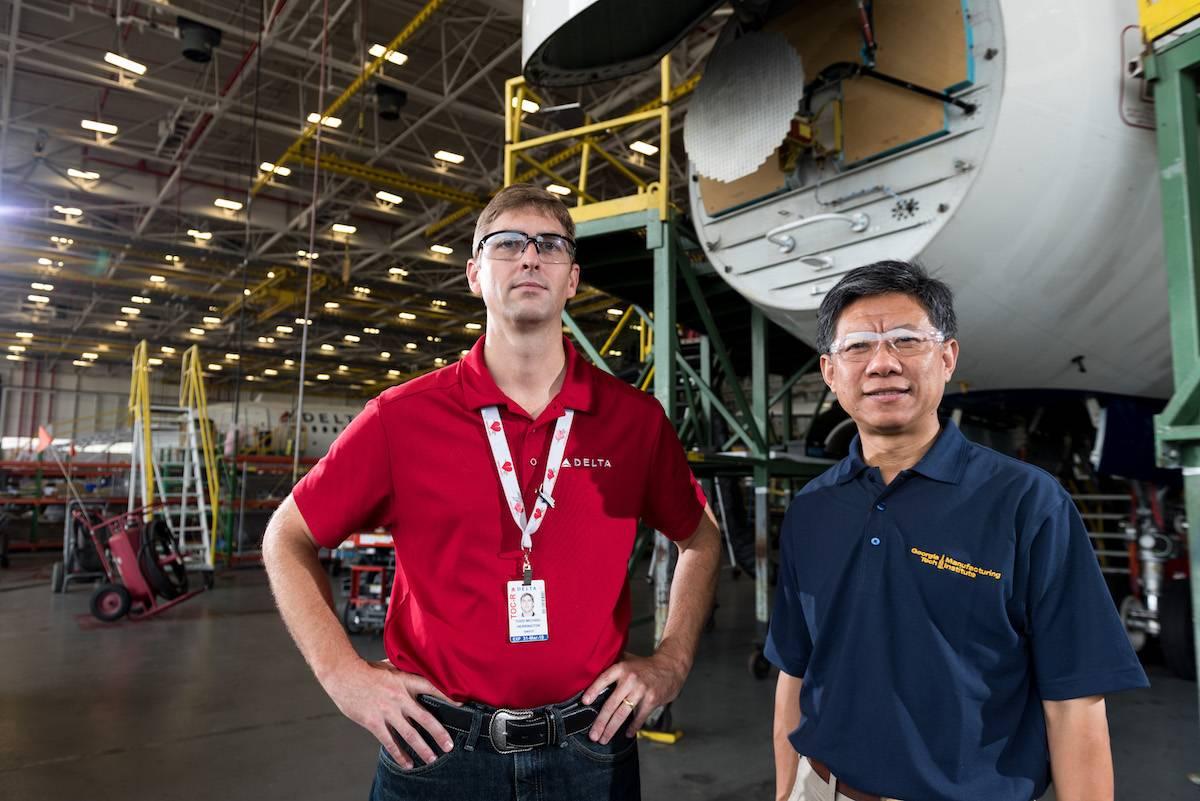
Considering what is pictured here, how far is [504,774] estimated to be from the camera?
164cm

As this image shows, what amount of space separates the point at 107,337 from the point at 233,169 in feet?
68.5

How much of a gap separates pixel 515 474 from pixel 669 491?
442mm

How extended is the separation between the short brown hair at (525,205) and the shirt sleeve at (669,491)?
1.87 feet

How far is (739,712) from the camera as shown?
Answer: 5082 mm

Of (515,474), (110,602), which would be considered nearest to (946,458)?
(515,474)

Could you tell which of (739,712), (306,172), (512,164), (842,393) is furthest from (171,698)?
(306,172)

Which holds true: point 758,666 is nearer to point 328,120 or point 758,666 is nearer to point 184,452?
point 184,452

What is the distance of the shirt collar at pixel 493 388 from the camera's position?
1836 mm

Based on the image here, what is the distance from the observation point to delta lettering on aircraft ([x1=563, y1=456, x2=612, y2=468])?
72.2 inches

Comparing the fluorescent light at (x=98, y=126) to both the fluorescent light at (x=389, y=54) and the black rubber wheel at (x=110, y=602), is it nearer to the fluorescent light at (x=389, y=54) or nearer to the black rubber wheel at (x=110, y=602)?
the fluorescent light at (x=389, y=54)

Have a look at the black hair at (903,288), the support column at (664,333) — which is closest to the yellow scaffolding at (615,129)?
the support column at (664,333)

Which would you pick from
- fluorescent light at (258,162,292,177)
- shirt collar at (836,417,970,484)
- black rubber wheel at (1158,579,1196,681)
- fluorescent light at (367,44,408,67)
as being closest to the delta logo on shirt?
shirt collar at (836,417,970,484)

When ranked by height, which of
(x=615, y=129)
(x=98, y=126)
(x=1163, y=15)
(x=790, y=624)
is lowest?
(x=790, y=624)

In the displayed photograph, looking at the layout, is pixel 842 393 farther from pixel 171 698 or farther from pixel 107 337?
pixel 107 337
